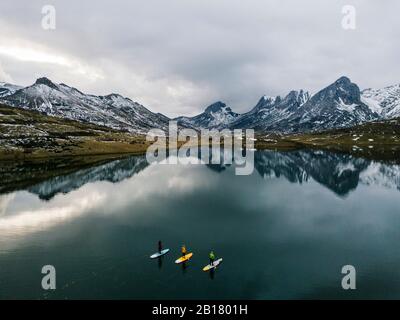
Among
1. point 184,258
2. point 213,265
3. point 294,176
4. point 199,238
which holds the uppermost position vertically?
point 294,176

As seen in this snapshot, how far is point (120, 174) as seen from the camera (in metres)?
167

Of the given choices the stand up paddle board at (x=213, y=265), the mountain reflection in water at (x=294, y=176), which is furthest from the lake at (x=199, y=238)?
the mountain reflection in water at (x=294, y=176)

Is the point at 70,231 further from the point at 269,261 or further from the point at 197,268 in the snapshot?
the point at 269,261

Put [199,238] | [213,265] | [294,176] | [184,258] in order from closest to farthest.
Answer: [213,265], [184,258], [199,238], [294,176]

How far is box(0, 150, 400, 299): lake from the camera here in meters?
52.5

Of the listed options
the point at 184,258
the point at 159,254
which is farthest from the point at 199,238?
the point at 184,258

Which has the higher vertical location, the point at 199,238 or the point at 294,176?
the point at 294,176

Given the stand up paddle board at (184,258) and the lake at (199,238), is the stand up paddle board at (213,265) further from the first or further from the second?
the stand up paddle board at (184,258)

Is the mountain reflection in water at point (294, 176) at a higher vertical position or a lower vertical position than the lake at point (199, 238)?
higher

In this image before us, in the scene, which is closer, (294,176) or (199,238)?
(199,238)

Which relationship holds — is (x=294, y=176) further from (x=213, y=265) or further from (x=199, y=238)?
(x=213, y=265)

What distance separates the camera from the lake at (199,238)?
52.5 metres

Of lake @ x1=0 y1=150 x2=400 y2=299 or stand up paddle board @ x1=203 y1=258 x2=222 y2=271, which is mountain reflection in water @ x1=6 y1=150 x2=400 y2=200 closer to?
lake @ x1=0 y1=150 x2=400 y2=299

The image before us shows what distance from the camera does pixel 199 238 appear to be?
74.6m
